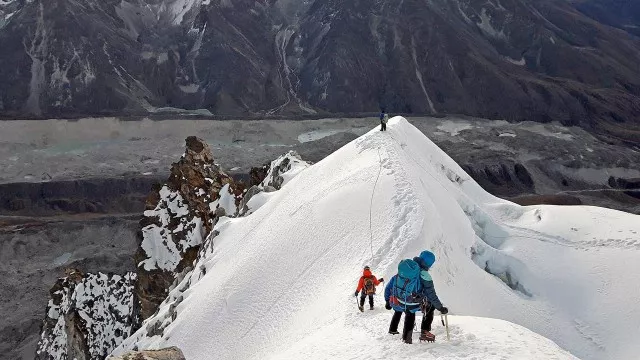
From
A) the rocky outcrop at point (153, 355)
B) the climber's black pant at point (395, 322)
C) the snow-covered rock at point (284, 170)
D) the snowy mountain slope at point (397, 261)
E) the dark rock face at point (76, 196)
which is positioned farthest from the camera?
the dark rock face at point (76, 196)

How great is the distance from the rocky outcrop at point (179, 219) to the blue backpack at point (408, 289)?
69.6ft

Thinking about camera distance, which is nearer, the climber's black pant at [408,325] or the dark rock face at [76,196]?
the climber's black pant at [408,325]

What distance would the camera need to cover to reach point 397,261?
13633 millimetres

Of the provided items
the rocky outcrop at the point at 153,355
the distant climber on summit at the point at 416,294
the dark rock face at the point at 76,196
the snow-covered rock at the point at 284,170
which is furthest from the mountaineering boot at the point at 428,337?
the dark rock face at the point at 76,196

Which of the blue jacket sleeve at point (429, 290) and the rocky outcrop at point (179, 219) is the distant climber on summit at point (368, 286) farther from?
the rocky outcrop at point (179, 219)

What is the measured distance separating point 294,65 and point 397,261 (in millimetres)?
92514

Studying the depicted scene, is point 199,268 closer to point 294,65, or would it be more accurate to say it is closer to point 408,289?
point 408,289

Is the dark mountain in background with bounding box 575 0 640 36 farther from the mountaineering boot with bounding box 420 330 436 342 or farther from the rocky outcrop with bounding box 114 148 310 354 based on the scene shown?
the mountaineering boot with bounding box 420 330 436 342

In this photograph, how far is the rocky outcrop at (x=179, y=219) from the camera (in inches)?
1221

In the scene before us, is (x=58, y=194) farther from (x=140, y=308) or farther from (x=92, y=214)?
(x=140, y=308)

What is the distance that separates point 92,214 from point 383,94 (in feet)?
164

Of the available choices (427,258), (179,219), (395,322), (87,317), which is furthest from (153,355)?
(87,317)

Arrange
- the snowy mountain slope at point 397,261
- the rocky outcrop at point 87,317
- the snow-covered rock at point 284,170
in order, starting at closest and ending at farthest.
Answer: the snowy mountain slope at point 397,261 < the snow-covered rock at point 284,170 < the rocky outcrop at point 87,317

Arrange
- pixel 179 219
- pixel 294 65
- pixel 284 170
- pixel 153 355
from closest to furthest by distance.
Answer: pixel 153 355 → pixel 284 170 → pixel 179 219 → pixel 294 65
